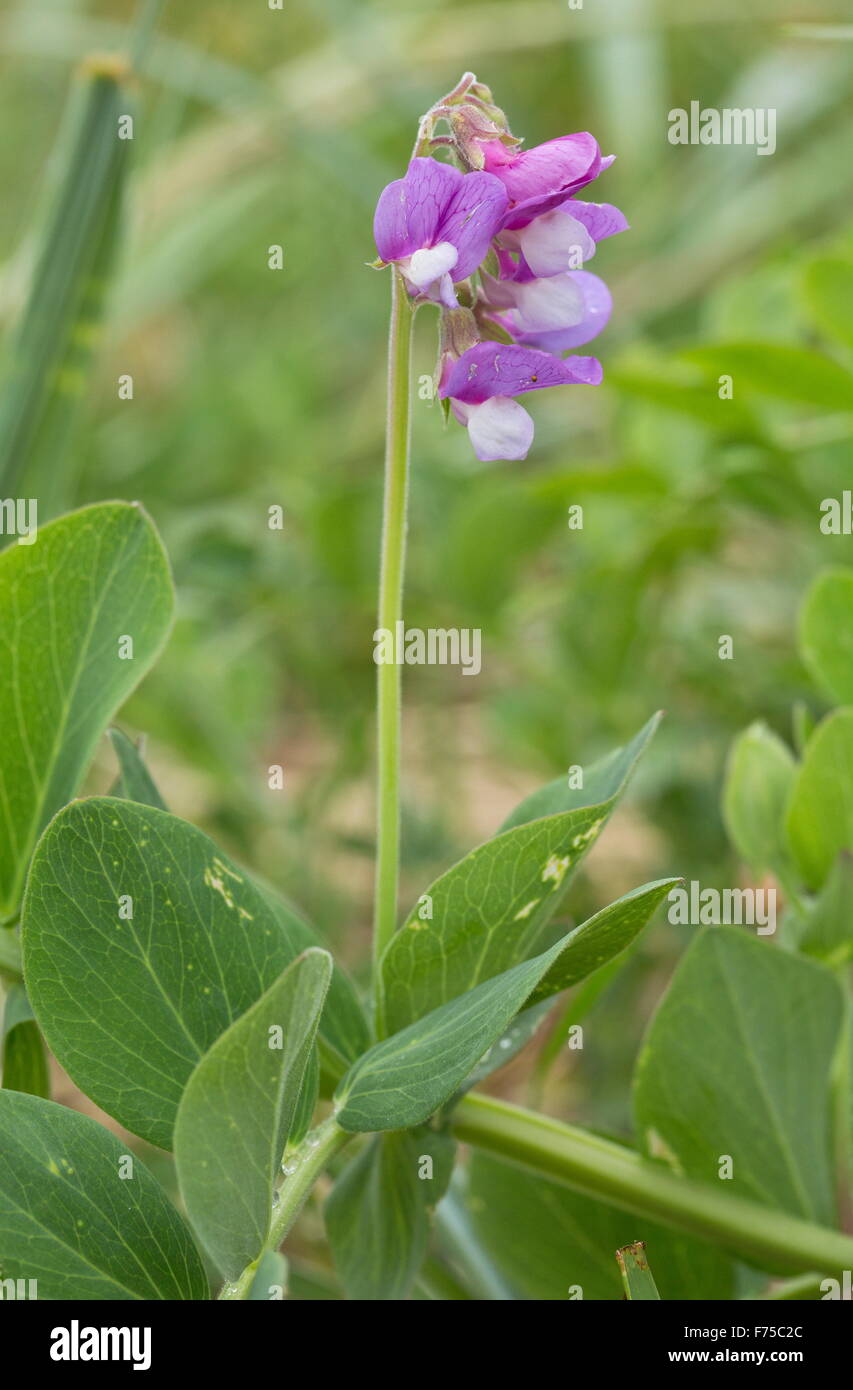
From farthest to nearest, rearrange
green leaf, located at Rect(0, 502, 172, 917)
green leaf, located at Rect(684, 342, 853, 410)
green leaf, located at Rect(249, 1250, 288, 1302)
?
green leaf, located at Rect(684, 342, 853, 410) → green leaf, located at Rect(0, 502, 172, 917) → green leaf, located at Rect(249, 1250, 288, 1302)

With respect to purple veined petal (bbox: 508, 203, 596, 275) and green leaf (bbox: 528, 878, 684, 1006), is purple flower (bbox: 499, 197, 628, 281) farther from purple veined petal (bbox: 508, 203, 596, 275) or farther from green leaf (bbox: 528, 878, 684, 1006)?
green leaf (bbox: 528, 878, 684, 1006)

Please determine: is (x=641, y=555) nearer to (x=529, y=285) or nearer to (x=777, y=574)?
(x=777, y=574)

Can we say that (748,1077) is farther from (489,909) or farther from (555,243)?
(555,243)

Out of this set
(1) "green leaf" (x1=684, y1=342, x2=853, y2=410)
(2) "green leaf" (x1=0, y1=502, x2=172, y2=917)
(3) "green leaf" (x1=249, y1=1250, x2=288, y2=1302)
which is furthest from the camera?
(1) "green leaf" (x1=684, y1=342, x2=853, y2=410)

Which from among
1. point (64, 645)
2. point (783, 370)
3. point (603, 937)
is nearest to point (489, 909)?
point (603, 937)

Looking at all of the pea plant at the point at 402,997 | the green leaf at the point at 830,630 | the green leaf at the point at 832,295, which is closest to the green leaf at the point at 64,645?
the pea plant at the point at 402,997

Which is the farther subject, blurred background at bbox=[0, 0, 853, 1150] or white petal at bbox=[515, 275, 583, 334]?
blurred background at bbox=[0, 0, 853, 1150]

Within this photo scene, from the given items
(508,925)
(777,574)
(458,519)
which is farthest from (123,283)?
(508,925)

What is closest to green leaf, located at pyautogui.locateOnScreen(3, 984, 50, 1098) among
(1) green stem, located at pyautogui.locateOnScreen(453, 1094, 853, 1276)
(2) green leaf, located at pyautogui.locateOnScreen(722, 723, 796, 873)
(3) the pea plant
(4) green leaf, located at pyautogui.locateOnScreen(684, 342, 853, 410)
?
(3) the pea plant
